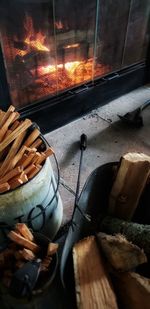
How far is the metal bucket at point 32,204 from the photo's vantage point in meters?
0.99

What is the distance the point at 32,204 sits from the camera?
1062 mm

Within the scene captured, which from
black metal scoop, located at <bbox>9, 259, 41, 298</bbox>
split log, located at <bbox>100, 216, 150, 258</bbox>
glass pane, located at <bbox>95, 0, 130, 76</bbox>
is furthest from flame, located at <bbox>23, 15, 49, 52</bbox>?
black metal scoop, located at <bbox>9, 259, 41, 298</bbox>

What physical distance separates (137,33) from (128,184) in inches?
56.5

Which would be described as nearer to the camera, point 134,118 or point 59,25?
point 59,25

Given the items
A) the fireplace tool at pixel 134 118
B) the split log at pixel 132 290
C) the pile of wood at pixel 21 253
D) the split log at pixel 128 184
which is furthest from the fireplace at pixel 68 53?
the split log at pixel 132 290

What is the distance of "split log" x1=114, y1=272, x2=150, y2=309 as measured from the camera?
86cm

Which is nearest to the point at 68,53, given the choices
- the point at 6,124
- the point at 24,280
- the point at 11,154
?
the point at 6,124

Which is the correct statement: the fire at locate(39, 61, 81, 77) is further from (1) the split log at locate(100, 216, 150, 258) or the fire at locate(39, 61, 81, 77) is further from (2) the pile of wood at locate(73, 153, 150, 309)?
(1) the split log at locate(100, 216, 150, 258)

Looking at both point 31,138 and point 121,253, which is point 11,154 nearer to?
point 31,138

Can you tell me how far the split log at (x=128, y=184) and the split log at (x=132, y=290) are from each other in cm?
36

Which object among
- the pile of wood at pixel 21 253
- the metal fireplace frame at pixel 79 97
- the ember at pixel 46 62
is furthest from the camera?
the metal fireplace frame at pixel 79 97

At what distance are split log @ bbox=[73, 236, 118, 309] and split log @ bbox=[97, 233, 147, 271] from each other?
0.14 ft

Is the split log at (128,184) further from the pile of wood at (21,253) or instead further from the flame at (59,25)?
the flame at (59,25)

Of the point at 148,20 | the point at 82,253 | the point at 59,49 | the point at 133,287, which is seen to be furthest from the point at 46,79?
the point at 133,287
